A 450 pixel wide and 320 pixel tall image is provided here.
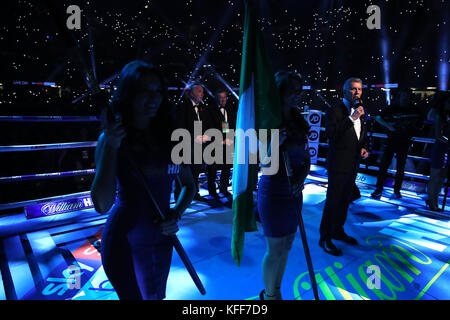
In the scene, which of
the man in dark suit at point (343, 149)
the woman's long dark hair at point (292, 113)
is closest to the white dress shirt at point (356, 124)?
the man in dark suit at point (343, 149)

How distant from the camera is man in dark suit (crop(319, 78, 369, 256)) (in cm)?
288

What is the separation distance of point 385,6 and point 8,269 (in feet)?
37.6

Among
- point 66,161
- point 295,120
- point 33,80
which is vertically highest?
point 33,80

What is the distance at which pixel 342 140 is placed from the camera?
294 cm

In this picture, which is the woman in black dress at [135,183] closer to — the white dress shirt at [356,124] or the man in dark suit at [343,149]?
the man in dark suit at [343,149]

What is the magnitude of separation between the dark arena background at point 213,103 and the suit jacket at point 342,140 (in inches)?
44.7

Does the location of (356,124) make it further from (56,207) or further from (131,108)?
(56,207)

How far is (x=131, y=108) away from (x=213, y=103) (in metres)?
3.90

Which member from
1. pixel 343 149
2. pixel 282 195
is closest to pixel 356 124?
pixel 343 149
